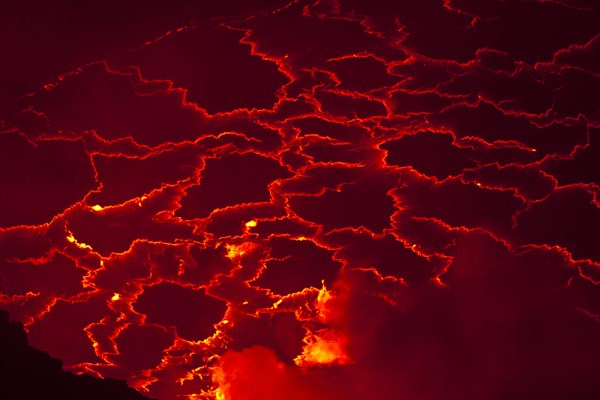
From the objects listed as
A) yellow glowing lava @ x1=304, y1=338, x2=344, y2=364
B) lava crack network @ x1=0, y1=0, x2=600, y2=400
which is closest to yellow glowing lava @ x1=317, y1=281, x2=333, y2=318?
lava crack network @ x1=0, y1=0, x2=600, y2=400

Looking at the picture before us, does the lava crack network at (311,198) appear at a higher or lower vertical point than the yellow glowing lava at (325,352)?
higher

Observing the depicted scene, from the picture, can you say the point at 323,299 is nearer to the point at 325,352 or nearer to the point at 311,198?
the point at 325,352

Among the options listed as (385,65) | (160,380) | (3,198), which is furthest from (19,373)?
(385,65)

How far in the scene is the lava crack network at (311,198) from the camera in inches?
188

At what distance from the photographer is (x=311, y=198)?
493 centimetres

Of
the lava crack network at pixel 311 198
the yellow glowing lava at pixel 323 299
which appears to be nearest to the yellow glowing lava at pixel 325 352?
the lava crack network at pixel 311 198

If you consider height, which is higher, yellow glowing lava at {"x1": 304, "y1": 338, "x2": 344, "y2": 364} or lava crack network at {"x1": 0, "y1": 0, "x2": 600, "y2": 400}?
lava crack network at {"x1": 0, "y1": 0, "x2": 600, "y2": 400}

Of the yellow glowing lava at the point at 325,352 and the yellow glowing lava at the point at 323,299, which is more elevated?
the yellow glowing lava at the point at 323,299

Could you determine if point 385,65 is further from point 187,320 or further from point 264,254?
point 187,320

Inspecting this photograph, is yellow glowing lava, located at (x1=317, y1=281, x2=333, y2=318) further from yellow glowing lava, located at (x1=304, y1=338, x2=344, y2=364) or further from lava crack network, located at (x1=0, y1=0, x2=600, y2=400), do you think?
yellow glowing lava, located at (x1=304, y1=338, x2=344, y2=364)

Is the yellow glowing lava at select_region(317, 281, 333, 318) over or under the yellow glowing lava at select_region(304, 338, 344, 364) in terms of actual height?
over

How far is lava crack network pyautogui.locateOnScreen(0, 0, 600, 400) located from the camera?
4.77 meters

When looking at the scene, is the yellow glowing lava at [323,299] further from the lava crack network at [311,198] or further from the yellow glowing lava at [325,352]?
the yellow glowing lava at [325,352]

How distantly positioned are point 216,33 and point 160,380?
251 centimetres
